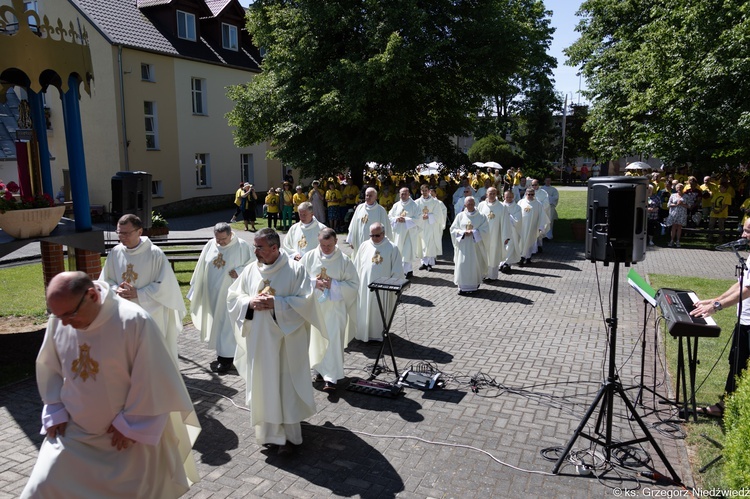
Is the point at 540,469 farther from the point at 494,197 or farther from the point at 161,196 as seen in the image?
the point at 161,196

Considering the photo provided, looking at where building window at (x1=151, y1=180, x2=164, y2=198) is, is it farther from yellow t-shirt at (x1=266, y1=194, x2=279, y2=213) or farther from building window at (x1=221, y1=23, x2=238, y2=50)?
building window at (x1=221, y1=23, x2=238, y2=50)

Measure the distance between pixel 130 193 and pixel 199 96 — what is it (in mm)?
22458

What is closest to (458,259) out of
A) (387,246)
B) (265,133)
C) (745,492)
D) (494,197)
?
(494,197)

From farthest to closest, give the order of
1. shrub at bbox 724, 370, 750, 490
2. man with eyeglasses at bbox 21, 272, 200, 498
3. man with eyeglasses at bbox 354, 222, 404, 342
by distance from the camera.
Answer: man with eyeglasses at bbox 354, 222, 404, 342, shrub at bbox 724, 370, 750, 490, man with eyeglasses at bbox 21, 272, 200, 498

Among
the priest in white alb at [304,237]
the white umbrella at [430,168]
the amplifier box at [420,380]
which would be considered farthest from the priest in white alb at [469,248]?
the white umbrella at [430,168]

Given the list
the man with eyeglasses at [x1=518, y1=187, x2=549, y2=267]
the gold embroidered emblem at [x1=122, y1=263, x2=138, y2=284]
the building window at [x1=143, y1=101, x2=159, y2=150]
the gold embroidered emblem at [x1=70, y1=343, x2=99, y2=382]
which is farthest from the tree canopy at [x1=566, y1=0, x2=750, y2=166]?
the building window at [x1=143, y1=101, x2=159, y2=150]

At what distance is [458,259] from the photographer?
41.3ft

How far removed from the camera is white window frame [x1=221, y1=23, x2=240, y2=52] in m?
31.7

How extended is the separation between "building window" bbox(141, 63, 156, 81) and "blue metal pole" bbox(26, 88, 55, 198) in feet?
60.8

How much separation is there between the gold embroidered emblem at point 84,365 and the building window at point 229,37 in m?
31.0

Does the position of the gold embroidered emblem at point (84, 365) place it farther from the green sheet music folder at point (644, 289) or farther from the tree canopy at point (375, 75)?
the tree canopy at point (375, 75)

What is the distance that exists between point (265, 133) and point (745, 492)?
2120cm

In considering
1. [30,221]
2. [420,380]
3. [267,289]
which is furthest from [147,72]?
[267,289]

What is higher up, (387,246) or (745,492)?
(387,246)
